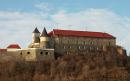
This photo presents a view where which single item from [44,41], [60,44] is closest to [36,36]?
[44,41]

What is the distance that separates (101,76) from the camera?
6200 centimetres

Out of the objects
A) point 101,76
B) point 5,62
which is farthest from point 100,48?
point 5,62

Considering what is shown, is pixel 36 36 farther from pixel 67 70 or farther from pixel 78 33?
pixel 67 70

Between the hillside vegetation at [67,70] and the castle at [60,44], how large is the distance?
187cm

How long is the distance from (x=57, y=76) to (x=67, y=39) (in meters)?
11.5

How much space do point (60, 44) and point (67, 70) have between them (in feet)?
25.3

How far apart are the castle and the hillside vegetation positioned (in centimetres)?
187

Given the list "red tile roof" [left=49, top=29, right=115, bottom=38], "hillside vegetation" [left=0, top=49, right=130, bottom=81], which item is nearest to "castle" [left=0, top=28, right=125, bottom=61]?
"red tile roof" [left=49, top=29, right=115, bottom=38]

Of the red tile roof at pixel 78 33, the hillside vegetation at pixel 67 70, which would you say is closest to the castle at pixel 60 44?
the red tile roof at pixel 78 33

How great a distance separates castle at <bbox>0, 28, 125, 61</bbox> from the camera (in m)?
65.7

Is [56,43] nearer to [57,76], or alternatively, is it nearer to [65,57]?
[65,57]

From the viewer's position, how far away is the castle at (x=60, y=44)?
216 ft

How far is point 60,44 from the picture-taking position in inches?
2731

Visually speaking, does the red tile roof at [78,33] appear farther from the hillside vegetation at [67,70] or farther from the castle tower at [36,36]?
the hillside vegetation at [67,70]
